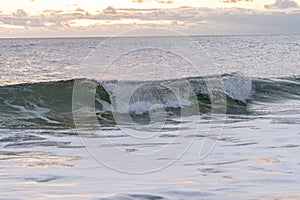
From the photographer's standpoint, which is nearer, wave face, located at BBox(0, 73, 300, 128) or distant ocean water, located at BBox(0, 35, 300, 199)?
distant ocean water, located at BBox(0, 35, 300, 199)

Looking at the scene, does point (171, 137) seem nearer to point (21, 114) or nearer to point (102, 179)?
point (102, 179)

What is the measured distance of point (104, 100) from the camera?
56.5 feet

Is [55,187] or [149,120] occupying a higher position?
[55,187]

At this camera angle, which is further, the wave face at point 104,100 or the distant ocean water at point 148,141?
the wave face at point 104,100

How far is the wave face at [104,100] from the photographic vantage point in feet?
47.8

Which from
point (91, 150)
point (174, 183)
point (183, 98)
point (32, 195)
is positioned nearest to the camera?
point (32, 195)

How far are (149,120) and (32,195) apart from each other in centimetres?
A: 845

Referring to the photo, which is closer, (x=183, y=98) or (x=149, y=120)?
(x=149, y=120)

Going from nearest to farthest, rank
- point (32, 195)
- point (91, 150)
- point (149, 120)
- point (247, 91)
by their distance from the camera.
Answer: point (32, 195) → point (91, 150) → point (149, 120) → point (247, 91)

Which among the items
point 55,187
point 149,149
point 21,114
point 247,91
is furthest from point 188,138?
point 247,91

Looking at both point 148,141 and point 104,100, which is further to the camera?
point 104,100

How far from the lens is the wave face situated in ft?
47.8

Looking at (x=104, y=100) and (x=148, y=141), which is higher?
(x=148, y=141)

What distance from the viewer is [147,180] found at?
6.87 metres
